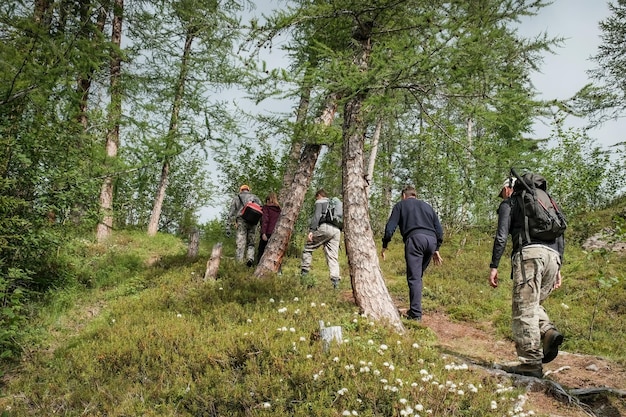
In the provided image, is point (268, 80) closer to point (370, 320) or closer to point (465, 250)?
point (370, 320)

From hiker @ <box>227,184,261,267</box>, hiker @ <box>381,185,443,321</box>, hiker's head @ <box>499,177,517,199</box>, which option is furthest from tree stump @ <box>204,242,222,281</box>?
hiker's head @ <box>499,177,517,199</box>

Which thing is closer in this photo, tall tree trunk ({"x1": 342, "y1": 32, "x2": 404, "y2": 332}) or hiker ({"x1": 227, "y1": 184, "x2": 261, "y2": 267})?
tall tree trunk ({"x1": 342, "y1": 32, "x2": 404, "y2": 332})

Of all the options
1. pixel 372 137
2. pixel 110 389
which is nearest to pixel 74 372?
pixel 110 389

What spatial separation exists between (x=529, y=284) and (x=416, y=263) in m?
2.15

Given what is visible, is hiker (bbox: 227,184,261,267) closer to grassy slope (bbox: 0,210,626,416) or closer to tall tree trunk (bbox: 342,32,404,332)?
grassy slope (bbox: 0,210,626,416)

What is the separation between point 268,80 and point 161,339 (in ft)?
12.2

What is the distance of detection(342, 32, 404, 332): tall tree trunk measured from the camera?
6383 millimetres

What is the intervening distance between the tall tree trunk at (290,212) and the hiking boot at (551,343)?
16.7 feet

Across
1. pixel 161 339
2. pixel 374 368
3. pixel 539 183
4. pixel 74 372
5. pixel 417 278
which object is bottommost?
pixel 74 372

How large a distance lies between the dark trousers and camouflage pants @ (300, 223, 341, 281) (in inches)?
92.7

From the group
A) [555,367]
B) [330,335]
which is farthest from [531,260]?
[330,335]

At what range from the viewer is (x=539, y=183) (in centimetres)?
558

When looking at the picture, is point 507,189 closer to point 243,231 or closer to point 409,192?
point 409,192

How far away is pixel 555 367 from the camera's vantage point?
6102 mm
